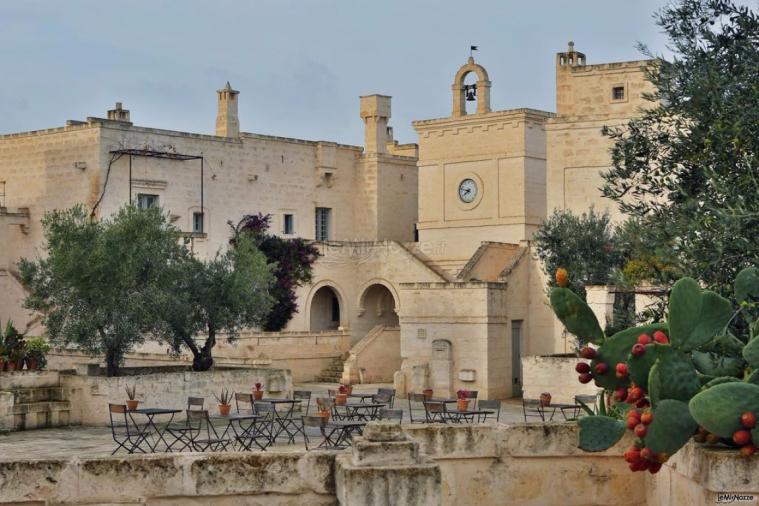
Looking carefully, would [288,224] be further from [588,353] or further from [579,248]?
[588,353]

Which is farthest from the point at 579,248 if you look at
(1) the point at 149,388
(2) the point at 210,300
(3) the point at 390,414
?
(3) the point at 390,414

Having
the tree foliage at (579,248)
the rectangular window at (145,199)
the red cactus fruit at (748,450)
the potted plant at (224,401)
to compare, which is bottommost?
the potted plant at (224,401)

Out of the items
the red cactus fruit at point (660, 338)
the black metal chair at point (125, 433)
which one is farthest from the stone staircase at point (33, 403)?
the red cactus fruit at point (660, 338)

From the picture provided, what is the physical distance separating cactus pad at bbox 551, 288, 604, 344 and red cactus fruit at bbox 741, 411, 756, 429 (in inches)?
54.9

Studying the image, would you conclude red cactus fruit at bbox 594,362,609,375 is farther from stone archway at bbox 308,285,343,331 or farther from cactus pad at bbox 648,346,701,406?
stone archway at bbox 308,285,343,331

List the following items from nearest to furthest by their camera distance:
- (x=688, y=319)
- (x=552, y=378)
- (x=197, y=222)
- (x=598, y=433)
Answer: (x=688, y=319)
(x=598, y=433)
(x=552, y=378)
(x=197, y=222)

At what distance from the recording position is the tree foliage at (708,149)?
11227 mm

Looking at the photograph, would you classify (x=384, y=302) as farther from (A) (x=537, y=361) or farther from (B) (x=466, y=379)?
(A) (x=537, y=361)

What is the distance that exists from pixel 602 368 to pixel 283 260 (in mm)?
33623

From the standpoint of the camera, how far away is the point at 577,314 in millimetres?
8477

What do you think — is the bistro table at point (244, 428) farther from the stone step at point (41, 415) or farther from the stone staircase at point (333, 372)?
the stone staircase at point (333, 372)

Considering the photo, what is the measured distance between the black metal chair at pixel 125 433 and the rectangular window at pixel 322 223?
23.2 m

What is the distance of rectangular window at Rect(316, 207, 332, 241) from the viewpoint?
46000mm

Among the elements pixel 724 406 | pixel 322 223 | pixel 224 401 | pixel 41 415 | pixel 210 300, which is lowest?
pixel 41 415
